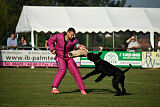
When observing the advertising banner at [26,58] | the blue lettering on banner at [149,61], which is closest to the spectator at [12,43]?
the advertising banner at [26,58]

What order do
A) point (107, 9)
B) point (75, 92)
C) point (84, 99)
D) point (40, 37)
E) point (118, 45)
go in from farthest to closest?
point (118, 45)
point (40, 37)
point (107, 9)
point (75, 92)
point (84, 99)

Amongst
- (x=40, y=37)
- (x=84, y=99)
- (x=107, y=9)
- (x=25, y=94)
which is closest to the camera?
(x=84, y=99)

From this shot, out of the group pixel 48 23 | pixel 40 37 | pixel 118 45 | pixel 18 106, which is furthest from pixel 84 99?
pixel 118 45

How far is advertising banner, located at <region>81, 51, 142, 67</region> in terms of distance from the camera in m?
22.4

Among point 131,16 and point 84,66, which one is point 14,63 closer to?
point 84,66

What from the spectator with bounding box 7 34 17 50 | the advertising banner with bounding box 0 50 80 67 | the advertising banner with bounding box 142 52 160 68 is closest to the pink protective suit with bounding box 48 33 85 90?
the advertising banner with bounding box 0 50 80 67

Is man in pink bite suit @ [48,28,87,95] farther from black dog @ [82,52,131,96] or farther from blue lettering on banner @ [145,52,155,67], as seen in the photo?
blue lettering on banner @ [145,52,155,67]

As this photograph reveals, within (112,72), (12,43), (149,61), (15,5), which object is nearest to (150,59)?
(149,61)

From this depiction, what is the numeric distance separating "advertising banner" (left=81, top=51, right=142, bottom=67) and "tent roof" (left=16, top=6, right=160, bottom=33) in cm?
245

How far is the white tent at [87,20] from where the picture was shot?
2425 centimetres

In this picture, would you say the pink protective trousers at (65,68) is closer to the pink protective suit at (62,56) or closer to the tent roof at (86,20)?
the pink protective suit at (62,56)

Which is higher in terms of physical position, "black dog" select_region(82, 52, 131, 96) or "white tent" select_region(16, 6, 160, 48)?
"white tent" select_region(16, 6, 160, 48)

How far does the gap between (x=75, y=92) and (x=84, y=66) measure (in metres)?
11.7

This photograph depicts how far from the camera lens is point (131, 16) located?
1008 inches
